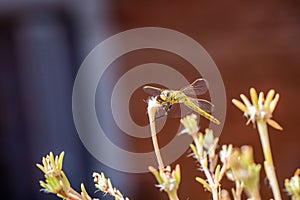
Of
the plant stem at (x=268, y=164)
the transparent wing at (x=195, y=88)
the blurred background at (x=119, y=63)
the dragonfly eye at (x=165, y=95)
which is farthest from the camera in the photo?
the blurred background at (x=119, y=63)

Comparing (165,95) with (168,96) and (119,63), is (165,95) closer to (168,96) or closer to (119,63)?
(168,96)

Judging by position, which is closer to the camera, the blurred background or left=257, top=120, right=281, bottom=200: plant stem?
left=257, top=120, right=281, bottom=200: plant stem

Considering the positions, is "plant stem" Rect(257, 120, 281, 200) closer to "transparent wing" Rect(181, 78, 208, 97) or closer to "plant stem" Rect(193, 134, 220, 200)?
"plant stem" Rect(193, 134, 220, 200)

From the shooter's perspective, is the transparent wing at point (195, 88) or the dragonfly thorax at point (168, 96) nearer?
the dragonfly thorax at point (168, 96)

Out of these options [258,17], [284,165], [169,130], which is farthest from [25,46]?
[284,165]

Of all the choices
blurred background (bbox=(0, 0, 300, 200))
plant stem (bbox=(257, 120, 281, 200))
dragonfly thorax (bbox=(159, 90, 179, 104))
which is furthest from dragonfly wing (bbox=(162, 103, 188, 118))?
blurred background (bbox=(0, 0, 300, 200))

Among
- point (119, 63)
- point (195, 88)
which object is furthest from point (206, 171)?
point (119, 63)

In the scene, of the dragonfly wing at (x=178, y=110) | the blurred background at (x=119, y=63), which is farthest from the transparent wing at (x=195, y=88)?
the blurred background at (x=119, y=63)

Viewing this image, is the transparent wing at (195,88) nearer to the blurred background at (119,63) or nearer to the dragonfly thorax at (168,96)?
the dragonfly thorax at (168,96)
